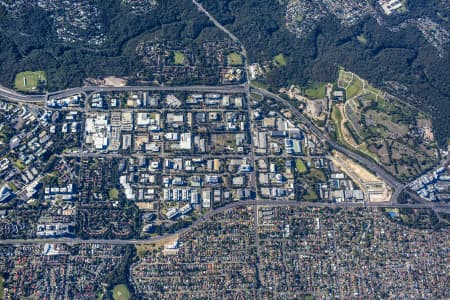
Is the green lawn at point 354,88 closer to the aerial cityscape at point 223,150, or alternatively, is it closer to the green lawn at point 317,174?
the aerial cityscape at point 223,150

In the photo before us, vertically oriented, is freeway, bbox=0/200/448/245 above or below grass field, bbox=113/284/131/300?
above

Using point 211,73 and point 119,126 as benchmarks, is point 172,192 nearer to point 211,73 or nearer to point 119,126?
point 119,126

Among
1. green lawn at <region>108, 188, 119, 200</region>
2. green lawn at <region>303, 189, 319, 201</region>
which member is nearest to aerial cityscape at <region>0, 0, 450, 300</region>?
green lawn at <region>303, 189, 319, 201</region>

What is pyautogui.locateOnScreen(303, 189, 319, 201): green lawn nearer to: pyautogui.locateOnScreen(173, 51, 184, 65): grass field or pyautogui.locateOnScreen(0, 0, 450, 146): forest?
pyautogui.locateOnScreen(0, 0, 450, 146): forest

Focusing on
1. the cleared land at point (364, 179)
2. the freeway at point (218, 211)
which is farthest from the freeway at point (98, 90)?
the cleared land at point (364, 179)

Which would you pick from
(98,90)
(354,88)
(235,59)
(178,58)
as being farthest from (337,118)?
(98,90)

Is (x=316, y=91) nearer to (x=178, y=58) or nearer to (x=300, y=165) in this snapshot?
(x=300, y=165)

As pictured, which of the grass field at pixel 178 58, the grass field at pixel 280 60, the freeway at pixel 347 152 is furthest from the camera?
the grass field at pixel 280 60
